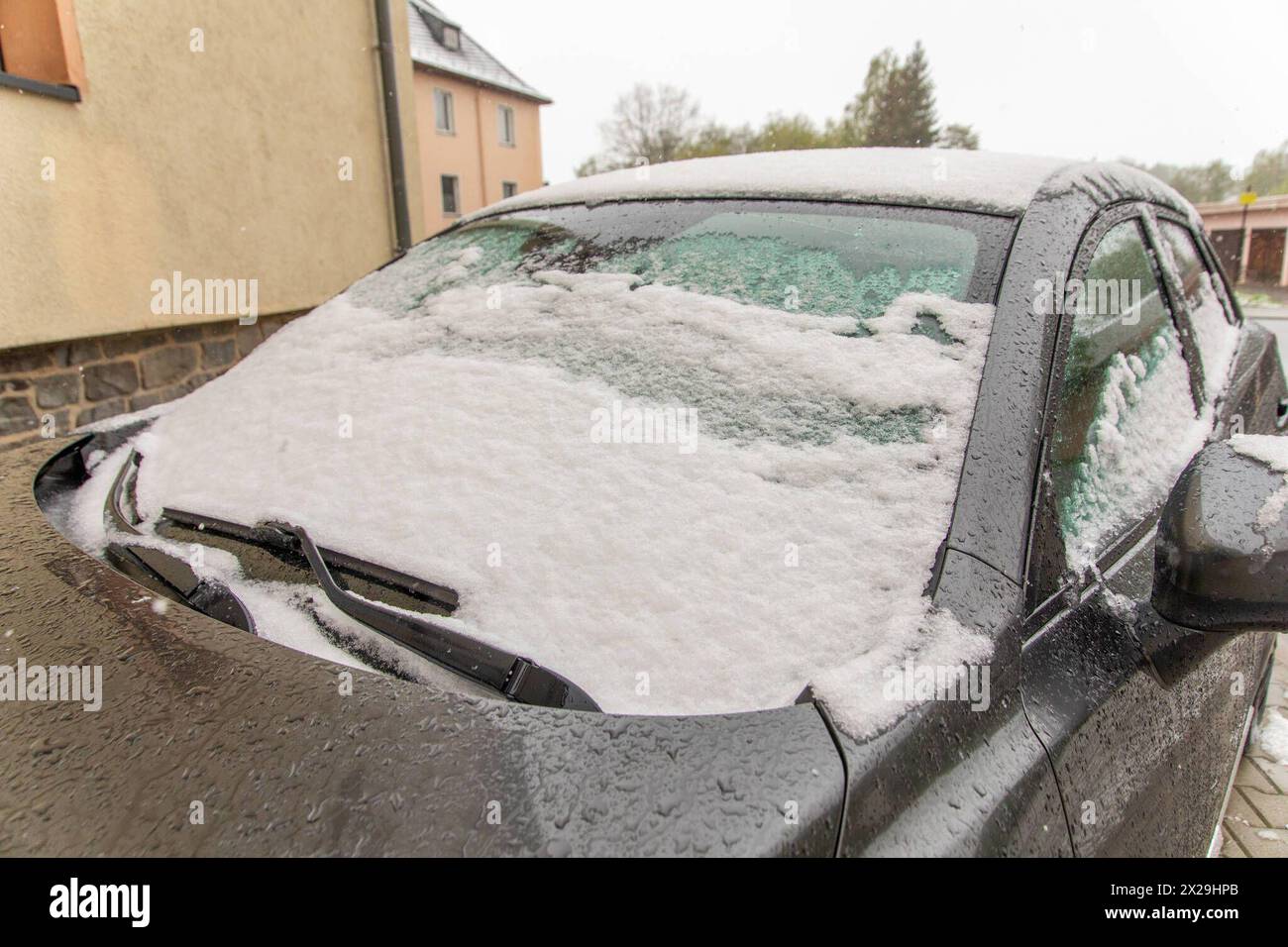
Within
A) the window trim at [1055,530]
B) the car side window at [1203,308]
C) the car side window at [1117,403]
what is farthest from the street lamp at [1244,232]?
the window trim at [1055,530]

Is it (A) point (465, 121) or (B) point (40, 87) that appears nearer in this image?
(B) point (40, 87)

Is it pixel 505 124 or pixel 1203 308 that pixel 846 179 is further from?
pixel 505 124

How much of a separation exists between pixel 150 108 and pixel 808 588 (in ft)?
17.4

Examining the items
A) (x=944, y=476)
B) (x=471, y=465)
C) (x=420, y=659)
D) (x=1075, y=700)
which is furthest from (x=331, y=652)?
(x=1075, y=700)

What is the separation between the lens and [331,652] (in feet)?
3.27

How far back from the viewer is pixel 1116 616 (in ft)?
3.63

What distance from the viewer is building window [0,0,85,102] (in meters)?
4.11

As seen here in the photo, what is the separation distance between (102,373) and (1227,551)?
530 centimetres

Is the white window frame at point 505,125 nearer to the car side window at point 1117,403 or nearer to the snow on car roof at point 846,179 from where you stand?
the snow on car roof at point 846,179

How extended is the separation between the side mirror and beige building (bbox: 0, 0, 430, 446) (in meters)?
4.89

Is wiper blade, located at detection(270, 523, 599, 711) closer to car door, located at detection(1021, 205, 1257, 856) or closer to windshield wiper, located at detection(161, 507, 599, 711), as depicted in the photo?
windshield wiper, located at detection(161, 507, 599, 711)

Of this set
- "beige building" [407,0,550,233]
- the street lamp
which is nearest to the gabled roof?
"beige building" [407,0,550,233]

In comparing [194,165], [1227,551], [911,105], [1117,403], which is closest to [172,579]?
[1227,551]
